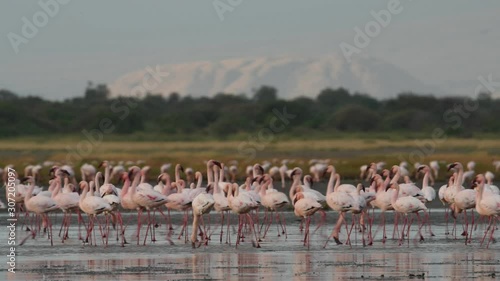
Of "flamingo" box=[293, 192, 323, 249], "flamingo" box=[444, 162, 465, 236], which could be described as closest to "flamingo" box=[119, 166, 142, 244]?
"flamingo" box=[293, 192, 323, 249]

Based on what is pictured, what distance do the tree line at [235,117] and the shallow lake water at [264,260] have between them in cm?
6190

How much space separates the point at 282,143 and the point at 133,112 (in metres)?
13.7

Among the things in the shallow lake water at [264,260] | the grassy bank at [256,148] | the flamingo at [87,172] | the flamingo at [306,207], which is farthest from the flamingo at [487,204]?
the grassy bank at [256,148]

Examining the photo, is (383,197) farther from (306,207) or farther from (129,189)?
(129,189)

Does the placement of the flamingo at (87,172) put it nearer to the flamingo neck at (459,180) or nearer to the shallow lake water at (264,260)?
the shallow lake water at (264,260)

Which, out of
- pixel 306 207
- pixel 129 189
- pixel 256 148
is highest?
pixel 256 148

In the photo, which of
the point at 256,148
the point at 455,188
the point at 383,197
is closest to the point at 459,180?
the point at 455,188

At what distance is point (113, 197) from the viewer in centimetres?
1975

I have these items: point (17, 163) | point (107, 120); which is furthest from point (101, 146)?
point (17, 163)

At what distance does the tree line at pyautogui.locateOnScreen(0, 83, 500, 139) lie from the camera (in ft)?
273

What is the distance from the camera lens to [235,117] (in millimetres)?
91188

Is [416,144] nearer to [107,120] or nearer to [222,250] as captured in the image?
[107,120]

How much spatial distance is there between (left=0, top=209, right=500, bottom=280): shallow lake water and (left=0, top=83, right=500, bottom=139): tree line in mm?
61902

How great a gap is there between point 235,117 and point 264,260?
74.8 meters
